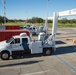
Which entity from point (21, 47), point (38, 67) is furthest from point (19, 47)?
point (38, 67)

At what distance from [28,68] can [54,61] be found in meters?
2.87

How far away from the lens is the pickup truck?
1407cm

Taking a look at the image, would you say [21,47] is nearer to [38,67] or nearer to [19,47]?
[19,47]

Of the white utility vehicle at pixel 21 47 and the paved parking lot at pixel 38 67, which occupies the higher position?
the white utility vehicle at pixel 21 47

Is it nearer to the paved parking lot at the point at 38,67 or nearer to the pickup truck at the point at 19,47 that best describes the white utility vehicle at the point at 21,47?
the pickup truck at the point at 19,47

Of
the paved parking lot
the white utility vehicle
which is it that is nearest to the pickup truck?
the white utility vehicle

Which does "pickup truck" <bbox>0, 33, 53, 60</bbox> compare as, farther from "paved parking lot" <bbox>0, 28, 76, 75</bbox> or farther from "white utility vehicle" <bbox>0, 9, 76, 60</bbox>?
"paved parking lot" <bbox>0, 28, 76, 75</bbox>

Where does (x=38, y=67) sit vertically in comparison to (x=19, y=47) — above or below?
below

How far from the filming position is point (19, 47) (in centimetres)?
1452

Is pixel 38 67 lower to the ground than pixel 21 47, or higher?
lower

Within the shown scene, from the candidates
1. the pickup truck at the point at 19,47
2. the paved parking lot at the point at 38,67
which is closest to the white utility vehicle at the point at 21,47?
the pickup truck at the point at 19,47

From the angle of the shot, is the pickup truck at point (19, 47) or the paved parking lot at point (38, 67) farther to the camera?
the pickup truck at point (19, 47)

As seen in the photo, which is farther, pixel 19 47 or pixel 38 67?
pixel 19 47

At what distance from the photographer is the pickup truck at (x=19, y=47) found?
1407 cm
